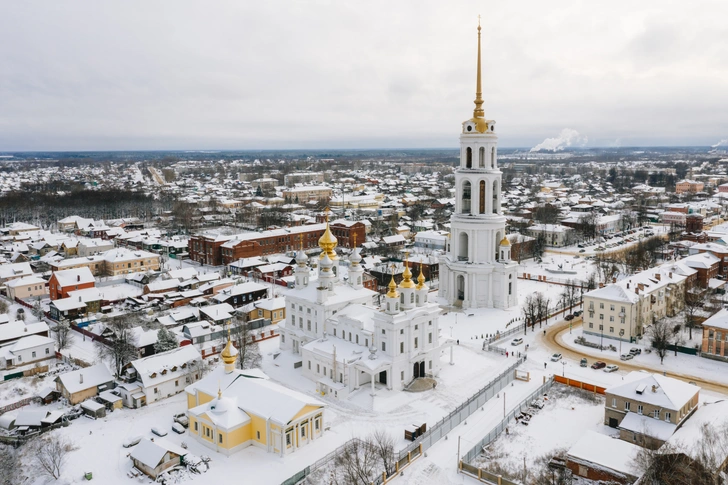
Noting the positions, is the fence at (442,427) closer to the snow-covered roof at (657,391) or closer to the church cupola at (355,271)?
the snow-covered roof at (657,391)

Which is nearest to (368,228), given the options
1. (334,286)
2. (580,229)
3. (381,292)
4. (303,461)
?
(580,229)

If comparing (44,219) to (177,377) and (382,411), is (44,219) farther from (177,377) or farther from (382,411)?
(382,411)

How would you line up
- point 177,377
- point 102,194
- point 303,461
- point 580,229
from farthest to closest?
point 102,194, point 580,229, point 177,377, point 303,461

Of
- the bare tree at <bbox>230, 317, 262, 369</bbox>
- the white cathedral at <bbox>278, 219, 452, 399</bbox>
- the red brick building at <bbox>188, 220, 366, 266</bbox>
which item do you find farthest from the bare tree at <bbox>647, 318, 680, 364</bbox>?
the red brick building at <bbox>188, 220, 366, 266</bbox>

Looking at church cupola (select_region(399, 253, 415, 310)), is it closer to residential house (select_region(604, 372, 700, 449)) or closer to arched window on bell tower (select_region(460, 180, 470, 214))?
residential house (select_region(604, 372, 700, 449))

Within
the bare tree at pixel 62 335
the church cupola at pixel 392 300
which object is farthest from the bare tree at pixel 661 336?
the bare tree at pixel 62 335
